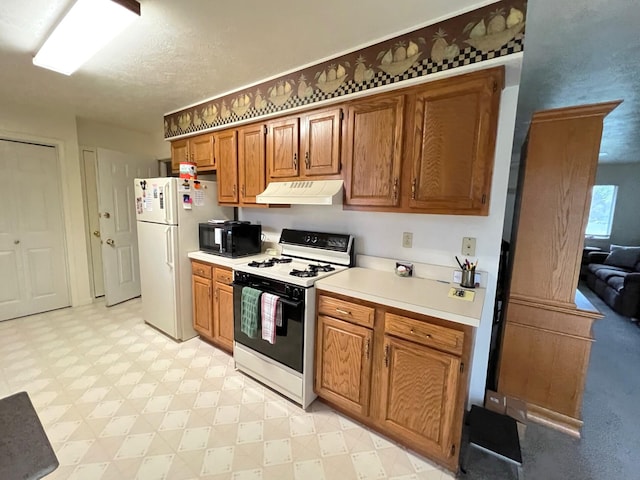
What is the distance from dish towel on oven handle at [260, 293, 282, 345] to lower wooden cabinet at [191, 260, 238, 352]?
57cm

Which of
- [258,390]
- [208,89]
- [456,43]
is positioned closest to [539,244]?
[456,43]

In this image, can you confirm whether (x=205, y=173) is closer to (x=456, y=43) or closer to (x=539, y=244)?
(x=456, y=43)

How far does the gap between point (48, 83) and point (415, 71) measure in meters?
3.25

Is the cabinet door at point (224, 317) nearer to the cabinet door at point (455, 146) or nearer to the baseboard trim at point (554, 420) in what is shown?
the cabinet door at point (455, 146)

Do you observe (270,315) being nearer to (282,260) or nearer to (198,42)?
(282,260)

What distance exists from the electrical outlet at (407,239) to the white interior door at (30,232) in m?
4.20

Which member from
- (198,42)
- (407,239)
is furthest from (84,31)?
(407,239)

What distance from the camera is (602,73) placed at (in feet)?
7.22

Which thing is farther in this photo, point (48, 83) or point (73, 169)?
point (73, 169)

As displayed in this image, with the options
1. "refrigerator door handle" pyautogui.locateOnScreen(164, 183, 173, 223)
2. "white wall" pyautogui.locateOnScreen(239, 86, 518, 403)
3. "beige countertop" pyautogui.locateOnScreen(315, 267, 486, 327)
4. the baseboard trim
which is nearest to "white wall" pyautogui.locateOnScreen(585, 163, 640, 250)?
the baseboard trim

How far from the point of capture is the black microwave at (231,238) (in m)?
2.58

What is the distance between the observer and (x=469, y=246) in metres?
1.90

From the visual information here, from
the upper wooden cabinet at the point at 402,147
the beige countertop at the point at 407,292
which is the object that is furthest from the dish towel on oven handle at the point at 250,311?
the upper wooden cabinet at the point at 402,147

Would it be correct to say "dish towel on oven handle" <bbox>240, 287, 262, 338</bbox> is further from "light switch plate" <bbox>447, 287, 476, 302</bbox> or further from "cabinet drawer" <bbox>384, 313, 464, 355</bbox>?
"light switch plate" <bbox>447, 287, 476, 302</bbox>
